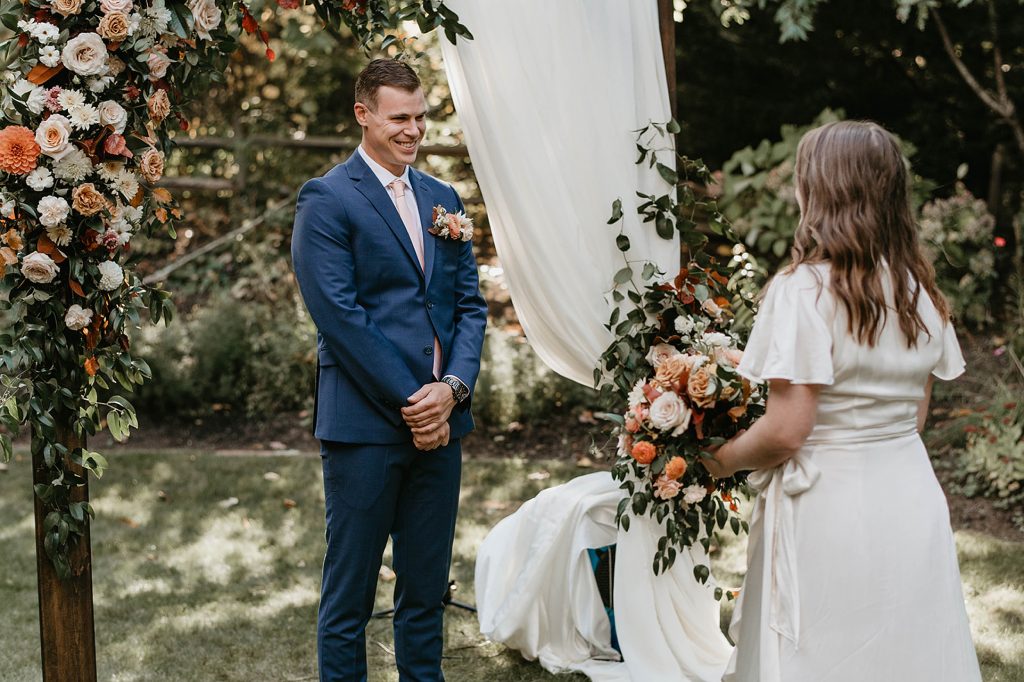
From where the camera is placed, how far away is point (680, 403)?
2.56 meters

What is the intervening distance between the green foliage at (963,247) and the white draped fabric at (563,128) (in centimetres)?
407

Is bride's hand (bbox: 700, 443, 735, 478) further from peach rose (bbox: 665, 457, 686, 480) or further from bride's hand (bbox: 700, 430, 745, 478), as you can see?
peach rose (bbox: 665, 457, 686, 480)

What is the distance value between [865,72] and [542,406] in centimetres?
370

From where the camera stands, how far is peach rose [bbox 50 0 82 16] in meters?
2.55

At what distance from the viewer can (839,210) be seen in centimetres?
210

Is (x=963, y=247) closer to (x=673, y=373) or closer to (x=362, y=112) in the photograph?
(x=673, y=373)

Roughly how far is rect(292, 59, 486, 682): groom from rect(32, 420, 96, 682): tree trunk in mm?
646

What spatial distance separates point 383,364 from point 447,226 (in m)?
0.47

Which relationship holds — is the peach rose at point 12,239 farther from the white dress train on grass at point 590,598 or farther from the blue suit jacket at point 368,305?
the white dress train on grass at point 590,598

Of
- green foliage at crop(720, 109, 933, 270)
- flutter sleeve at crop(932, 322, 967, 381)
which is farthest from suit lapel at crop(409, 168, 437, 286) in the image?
green foliage at crop(720, 109, 933, 270)

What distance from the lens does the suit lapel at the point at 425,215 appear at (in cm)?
296

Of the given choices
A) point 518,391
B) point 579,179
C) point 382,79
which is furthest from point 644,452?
point 518,391

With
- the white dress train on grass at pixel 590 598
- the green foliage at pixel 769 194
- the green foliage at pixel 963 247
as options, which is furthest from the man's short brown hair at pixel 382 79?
the green foliage at pixel 963 247

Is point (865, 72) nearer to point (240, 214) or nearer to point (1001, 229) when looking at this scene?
point (1001, 229)
